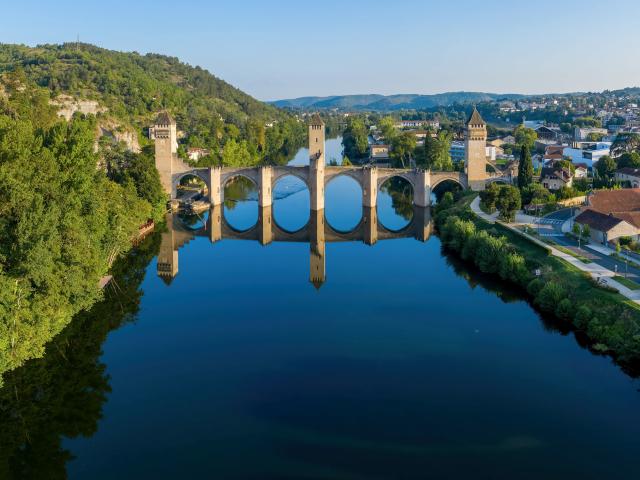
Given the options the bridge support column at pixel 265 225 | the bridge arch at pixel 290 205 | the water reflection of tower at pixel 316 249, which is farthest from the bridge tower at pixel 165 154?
the water reflection of tower at pixel 316 249

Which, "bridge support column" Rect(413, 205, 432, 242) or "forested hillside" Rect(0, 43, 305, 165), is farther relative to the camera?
"forested hillside" Rect(0, 43, 305, 165)

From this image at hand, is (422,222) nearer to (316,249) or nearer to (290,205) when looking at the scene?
(316,249)

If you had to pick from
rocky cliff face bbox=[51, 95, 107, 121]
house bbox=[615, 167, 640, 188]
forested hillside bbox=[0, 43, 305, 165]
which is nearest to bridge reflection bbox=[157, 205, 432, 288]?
house bbox=[615, 167, 640, 188]

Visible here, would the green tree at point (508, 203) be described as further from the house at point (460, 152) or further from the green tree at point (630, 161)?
the house at point (460, 152)

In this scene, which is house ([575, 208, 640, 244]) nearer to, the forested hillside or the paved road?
the paved road

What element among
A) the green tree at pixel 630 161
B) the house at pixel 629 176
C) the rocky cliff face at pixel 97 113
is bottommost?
the house at pixel 629 176

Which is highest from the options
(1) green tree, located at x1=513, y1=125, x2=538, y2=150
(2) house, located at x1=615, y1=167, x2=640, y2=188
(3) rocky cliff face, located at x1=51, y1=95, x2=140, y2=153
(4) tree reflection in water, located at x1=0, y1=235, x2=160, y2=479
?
(3) rocky cliff face, located at x1=51, y1=95, x2=140, y2=153
